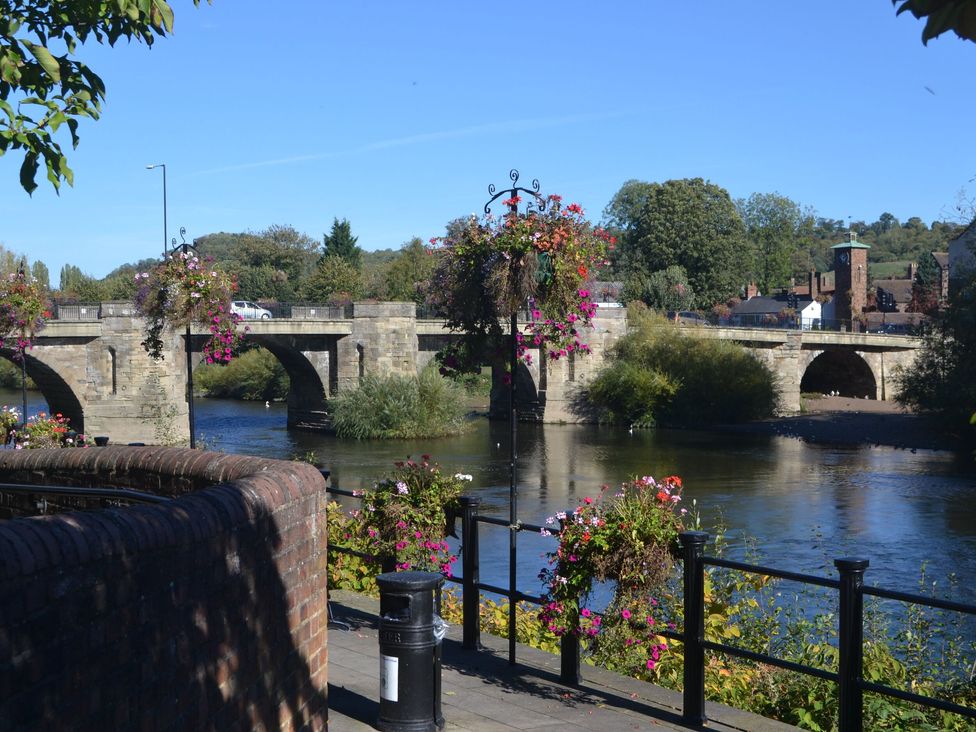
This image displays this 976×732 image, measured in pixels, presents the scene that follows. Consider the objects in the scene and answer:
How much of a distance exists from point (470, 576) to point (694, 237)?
234 ft

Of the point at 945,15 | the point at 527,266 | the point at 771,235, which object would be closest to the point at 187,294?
the point at 527,266

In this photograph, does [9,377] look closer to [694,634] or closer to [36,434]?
[36,434]

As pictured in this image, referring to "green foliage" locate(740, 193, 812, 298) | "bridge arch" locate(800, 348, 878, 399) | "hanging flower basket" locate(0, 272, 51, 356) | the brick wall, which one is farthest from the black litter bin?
"green foliage" locate(740, 193, 812, 298)

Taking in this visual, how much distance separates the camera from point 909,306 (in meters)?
88.9

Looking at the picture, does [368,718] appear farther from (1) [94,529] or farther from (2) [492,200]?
(2) [492,200]

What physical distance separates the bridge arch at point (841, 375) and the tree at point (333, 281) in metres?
28.4

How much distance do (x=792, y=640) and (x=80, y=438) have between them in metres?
10.3

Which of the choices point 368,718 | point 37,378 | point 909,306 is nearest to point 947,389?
point 37,378

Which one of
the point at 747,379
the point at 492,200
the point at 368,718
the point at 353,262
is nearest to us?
the point at 368,718

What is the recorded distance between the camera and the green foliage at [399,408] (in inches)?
1738

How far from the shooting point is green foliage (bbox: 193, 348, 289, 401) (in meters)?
61.4

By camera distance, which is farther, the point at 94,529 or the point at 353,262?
the point at 353,262

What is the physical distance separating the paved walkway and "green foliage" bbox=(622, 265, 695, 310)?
6597 centimetres

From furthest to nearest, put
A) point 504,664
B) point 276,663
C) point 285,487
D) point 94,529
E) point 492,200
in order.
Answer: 1. point 492,200
2. point 504,664
3. point 285,487
4. point 276,663
5. point 94,529
